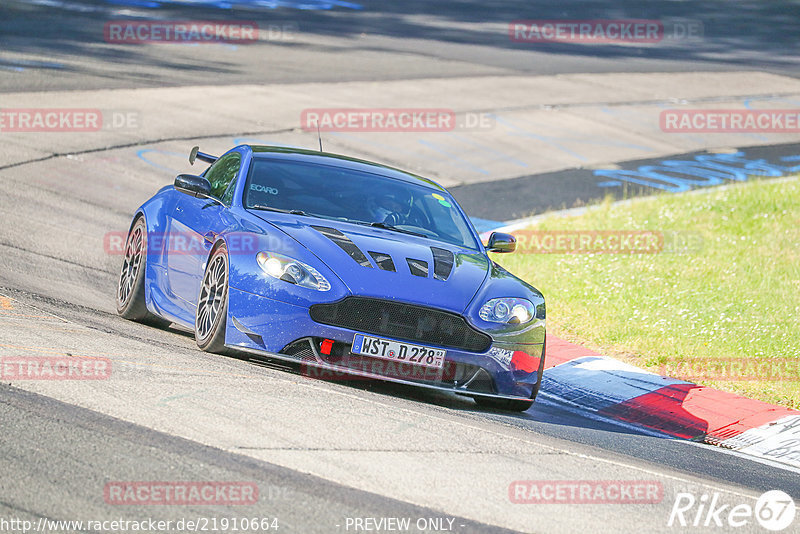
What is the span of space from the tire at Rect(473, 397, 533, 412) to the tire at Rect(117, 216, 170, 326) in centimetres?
274

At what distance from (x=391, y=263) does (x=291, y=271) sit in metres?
0.63

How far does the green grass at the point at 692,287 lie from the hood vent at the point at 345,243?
11.0 ft

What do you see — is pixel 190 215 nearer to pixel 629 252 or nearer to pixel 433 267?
pixel 433 267

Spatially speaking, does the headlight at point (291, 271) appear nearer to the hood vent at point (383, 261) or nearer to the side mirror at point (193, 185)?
the hood vent at point (383, 261)

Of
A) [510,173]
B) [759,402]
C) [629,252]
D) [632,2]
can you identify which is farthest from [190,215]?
[632,2]

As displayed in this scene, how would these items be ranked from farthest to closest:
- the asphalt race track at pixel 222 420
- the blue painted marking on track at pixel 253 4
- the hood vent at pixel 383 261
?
1. the blue painted marking on track at pixel 253 4
2. the hood vent at pixel 383 261
3. the asphalt race track at pixel 222 420

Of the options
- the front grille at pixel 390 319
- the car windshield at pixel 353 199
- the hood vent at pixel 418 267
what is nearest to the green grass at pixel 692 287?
the car windshield at pixel 353 199

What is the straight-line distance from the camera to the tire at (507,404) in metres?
7.51

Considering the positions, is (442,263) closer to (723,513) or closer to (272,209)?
(272,209)

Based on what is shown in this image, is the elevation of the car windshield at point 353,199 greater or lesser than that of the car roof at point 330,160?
lesser

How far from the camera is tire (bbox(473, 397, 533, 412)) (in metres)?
7.51

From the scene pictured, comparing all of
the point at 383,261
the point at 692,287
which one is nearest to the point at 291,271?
the point at 383,261

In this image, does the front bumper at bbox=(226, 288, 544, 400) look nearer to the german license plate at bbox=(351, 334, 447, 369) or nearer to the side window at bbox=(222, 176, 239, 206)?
the german license plate at bbox=(351, 334, 447, 369)

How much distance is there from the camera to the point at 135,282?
8.62 metres
